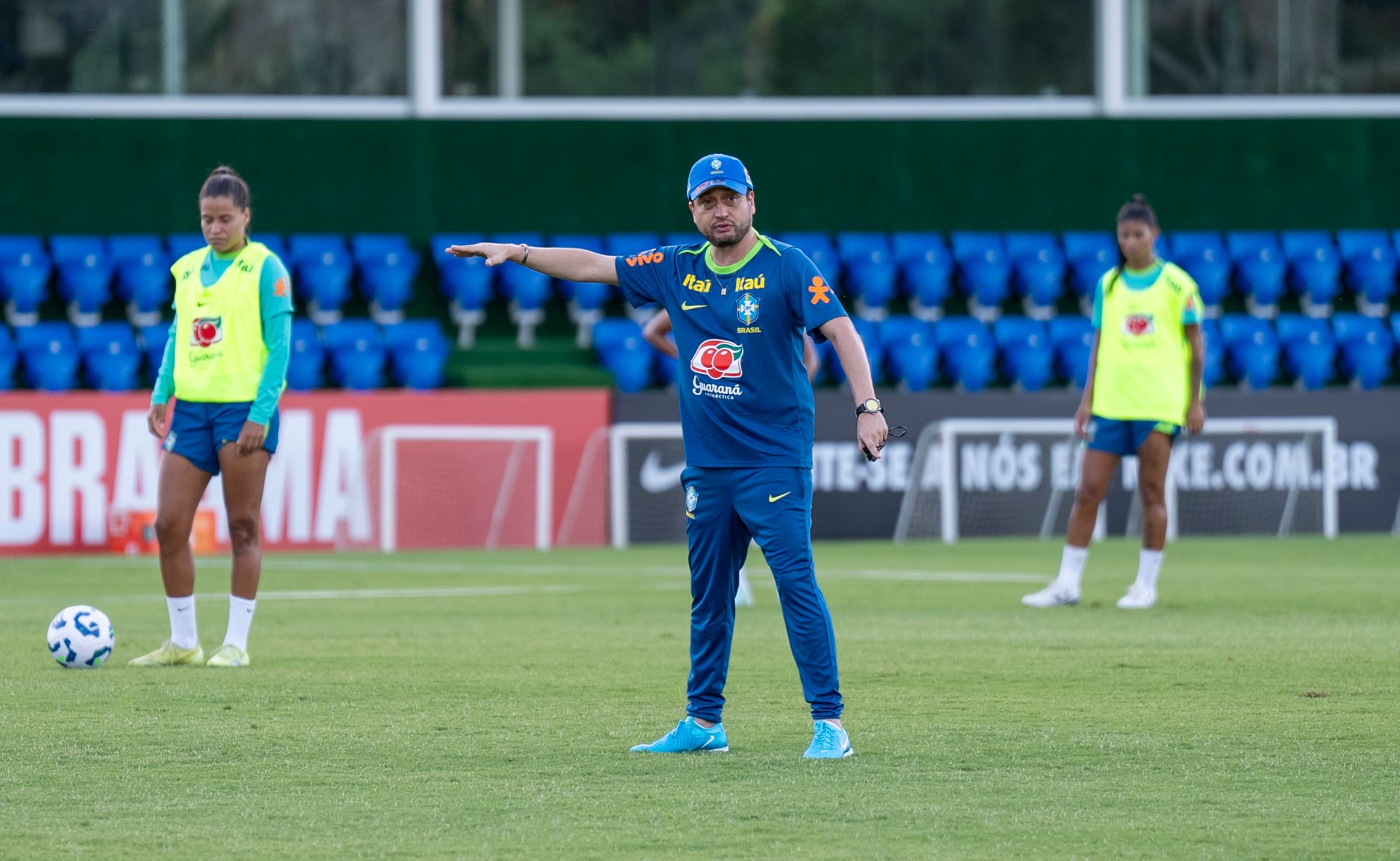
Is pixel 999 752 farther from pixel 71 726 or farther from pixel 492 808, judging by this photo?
pixel 71 726

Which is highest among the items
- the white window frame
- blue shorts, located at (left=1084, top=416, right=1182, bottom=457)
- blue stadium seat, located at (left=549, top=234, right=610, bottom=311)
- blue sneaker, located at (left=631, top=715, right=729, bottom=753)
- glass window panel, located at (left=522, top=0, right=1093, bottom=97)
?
glass window panel, located at (left=522, top=0, right=1093, bottom=97)

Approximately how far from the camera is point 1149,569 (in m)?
12.1

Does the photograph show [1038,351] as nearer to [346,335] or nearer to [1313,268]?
[1313,268]

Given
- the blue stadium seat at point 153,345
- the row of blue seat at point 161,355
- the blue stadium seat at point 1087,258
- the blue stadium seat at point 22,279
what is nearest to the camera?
the row of blue seat at point 161,355

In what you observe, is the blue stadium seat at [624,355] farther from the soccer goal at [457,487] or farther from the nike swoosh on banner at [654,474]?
the soccer goal at [457,487]

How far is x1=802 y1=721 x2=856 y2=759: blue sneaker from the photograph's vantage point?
631 cm

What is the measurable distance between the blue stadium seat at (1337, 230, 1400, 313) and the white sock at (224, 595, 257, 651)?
56.6ft

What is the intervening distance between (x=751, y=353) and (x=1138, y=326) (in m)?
6.41

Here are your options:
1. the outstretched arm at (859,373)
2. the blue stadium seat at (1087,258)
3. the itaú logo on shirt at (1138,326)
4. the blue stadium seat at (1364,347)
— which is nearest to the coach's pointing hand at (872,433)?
the outstretched arm at (859,373)

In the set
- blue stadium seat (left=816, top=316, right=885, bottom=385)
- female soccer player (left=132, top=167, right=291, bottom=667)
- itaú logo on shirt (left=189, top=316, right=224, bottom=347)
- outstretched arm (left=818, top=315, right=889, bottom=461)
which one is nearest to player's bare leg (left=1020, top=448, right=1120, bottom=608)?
female soccer player (left=132, top=167, right=291, bottom=667)

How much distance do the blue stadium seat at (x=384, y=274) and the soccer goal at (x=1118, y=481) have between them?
19.6 ft

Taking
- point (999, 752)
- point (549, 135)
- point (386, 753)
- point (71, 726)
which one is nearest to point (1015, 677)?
point (999, 752)

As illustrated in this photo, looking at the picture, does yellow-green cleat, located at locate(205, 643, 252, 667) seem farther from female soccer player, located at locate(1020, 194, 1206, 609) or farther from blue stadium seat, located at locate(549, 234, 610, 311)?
blue stadium seat, located at locate(549, 234, 610, 311)

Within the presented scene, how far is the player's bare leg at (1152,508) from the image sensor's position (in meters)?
12.1
